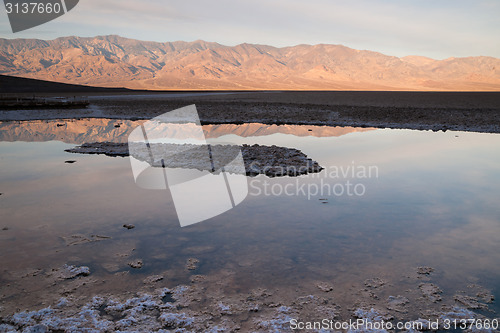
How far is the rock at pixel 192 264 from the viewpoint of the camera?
5.78 meters

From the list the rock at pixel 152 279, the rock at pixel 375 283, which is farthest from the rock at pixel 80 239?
the rock at pixel 375 283

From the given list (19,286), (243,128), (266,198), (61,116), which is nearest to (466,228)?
(266,198)

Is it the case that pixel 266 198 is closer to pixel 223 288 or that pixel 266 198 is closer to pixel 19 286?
pixel 223 288

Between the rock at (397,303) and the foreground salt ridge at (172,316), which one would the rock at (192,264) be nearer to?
the foreground salt ridge at (172,316)

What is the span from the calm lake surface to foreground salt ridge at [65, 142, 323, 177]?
0.74 metres

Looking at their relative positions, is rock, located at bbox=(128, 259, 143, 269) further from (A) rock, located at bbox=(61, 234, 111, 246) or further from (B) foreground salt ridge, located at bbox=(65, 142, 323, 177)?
(B) foreground salt ridge, located at bbox=(65, 142, 323, 177)

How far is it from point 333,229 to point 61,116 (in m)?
30.4

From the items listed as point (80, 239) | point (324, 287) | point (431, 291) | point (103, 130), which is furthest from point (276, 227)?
point (103, 130)

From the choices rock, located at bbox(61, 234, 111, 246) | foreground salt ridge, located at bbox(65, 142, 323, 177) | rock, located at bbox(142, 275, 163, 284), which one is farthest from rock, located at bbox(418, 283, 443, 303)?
foreground salt ridge, located at bbox(65, 142, 323, 177)

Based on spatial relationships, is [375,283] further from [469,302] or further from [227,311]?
[227,311]

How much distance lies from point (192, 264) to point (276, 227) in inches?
83.5

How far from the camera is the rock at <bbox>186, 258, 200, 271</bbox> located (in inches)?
227

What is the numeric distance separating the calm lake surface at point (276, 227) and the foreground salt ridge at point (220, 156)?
2.42 ft

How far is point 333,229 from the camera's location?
7.32m
